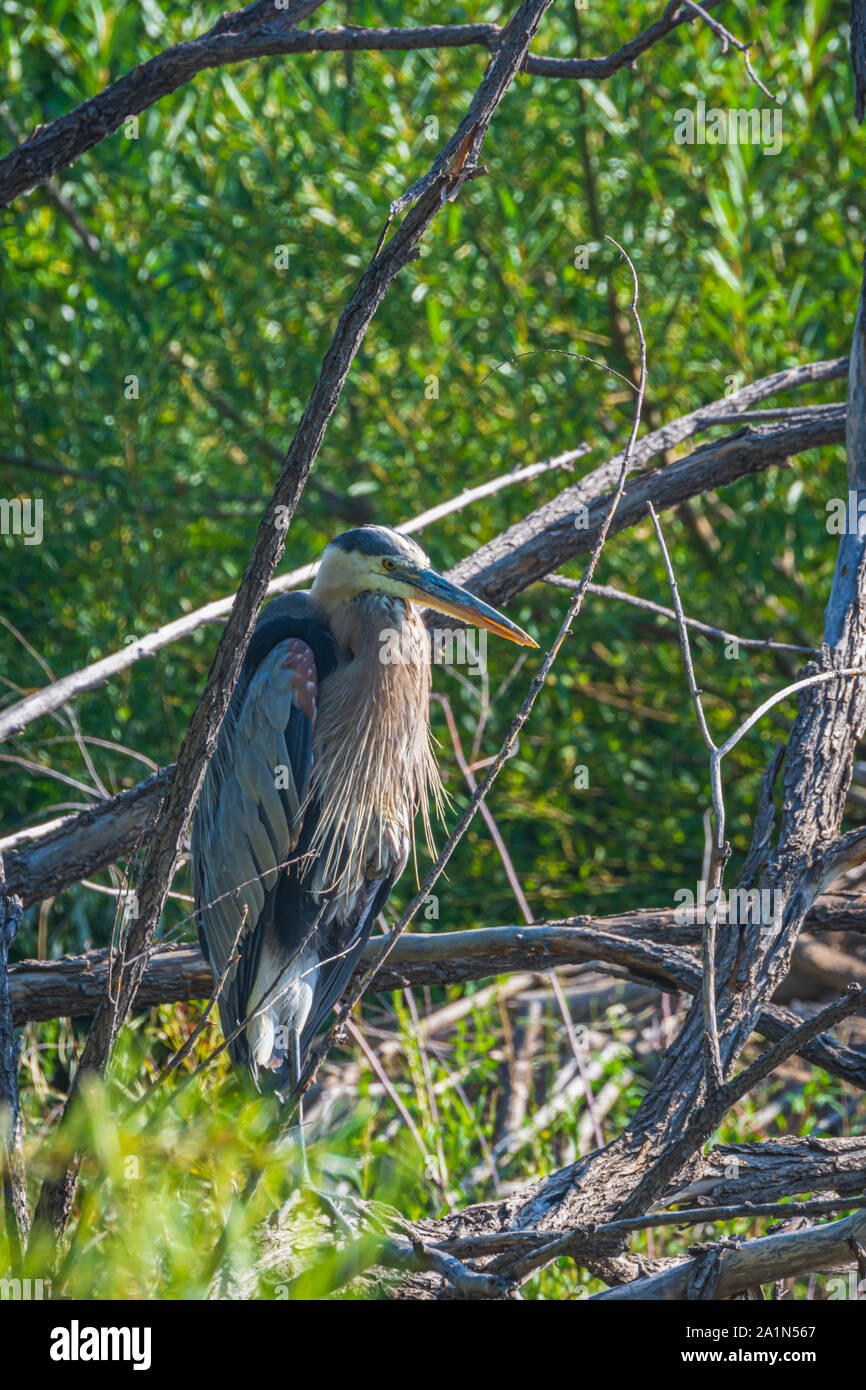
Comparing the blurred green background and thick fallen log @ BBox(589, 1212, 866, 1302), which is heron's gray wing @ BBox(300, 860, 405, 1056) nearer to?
the blurred green background

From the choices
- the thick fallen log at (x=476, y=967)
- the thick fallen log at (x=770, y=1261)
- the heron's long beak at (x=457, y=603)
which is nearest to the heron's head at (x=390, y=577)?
the heron's long beak at (x=457, y=603)

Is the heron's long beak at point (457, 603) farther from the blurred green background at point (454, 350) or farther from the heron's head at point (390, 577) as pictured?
the blurred green background at point (454, 350)

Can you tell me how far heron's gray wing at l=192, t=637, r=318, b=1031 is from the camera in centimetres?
276

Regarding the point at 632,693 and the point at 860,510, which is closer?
the point at 860,510

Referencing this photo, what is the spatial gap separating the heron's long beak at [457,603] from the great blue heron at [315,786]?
4cm

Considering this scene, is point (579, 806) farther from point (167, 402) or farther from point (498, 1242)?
point (498, 1242)

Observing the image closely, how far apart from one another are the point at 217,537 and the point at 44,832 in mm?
1823

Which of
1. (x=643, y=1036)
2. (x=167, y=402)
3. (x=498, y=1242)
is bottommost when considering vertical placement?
(x=498, y=1242)

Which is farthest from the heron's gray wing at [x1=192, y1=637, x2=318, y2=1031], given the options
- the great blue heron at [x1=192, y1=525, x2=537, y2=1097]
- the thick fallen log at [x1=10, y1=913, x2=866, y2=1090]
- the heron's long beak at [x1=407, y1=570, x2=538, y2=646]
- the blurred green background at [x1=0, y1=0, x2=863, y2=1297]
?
the blurred green background at [x1=0, y1=0, x2=863, y2=1297]

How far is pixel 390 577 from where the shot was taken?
2678 mm

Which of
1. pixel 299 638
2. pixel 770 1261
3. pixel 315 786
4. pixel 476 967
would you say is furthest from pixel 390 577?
pixel 770 1261

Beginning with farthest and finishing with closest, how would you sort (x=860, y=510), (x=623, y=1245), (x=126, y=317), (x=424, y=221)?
1. (x=126, y=317)
2. (x=860, y=510)
3. (x=623, y=1245)
4. (x=424, y=221)

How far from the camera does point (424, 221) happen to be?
61.3 inches
